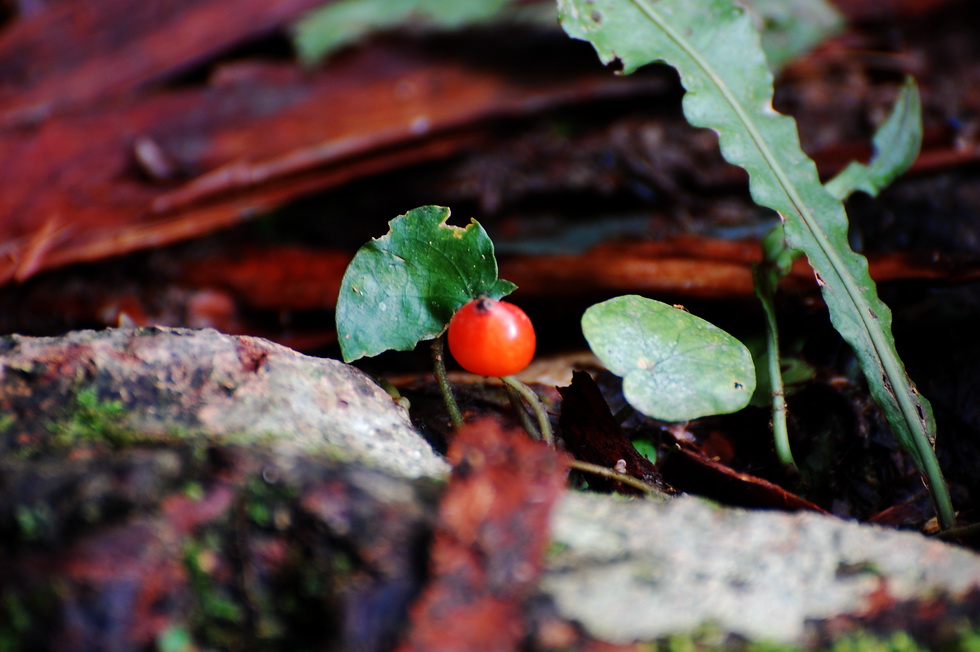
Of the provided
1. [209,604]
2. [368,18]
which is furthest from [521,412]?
[368,18]

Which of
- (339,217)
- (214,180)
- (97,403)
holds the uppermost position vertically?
(97,403)

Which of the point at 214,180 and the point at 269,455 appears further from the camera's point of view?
the point at 214,180

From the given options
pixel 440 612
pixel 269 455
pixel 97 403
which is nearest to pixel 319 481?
pixel 269 455

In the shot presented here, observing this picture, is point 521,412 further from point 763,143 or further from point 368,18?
point 368,18

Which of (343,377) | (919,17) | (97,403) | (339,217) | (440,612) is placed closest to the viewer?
(440,612)

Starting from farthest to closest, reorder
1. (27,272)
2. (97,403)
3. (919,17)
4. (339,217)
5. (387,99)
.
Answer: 1. (919,17)
2. (387,99)
3. (339,217)
4. (27,272)
5. (97,403)

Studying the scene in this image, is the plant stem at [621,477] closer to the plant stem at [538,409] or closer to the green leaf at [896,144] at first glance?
the plant stem at [538,409]

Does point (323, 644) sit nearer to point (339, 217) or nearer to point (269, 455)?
point (269, 455)
